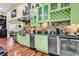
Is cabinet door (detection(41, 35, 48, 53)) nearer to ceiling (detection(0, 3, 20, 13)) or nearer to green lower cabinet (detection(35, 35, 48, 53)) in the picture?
green lower cabinet (detection(35, 35, 48, 53))

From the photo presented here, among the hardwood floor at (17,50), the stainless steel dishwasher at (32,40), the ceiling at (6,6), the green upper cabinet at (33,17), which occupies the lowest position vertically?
the hardwood floor at (17,50)

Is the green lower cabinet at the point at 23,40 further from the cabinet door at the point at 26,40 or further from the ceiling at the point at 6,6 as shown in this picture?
the ceiling at the point at 6,6

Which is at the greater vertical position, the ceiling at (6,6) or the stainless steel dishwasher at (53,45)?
the ceiling at (6,6)

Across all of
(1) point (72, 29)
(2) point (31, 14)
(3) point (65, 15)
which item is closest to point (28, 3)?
(2) point (31, 14)

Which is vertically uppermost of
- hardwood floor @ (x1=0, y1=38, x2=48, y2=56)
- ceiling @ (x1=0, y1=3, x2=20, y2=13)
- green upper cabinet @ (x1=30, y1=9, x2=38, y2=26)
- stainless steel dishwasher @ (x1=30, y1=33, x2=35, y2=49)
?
ceiling @ (x1=0, y1=3, x2=20, y2=13)

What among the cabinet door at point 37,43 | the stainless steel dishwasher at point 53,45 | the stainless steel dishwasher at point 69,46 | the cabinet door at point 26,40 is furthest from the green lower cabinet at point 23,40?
the stainless steel dishwasher at point 69,46

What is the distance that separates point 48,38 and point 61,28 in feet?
0.78

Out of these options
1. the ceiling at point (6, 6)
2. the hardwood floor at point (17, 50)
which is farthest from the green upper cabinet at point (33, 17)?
the hardwood floor at point (17, 50)

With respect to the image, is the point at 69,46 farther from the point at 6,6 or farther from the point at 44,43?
the point at 6,6

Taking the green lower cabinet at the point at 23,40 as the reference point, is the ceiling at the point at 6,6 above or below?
above

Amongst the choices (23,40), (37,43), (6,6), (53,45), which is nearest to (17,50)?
(23,40)

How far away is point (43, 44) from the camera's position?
194 centimetres

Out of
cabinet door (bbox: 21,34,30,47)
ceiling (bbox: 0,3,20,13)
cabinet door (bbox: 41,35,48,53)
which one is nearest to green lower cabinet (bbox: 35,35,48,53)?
cabinet door (bbox: 41,35,48,53)

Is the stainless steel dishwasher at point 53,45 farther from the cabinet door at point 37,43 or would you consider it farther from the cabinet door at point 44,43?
the cabinet door at point 37,43
